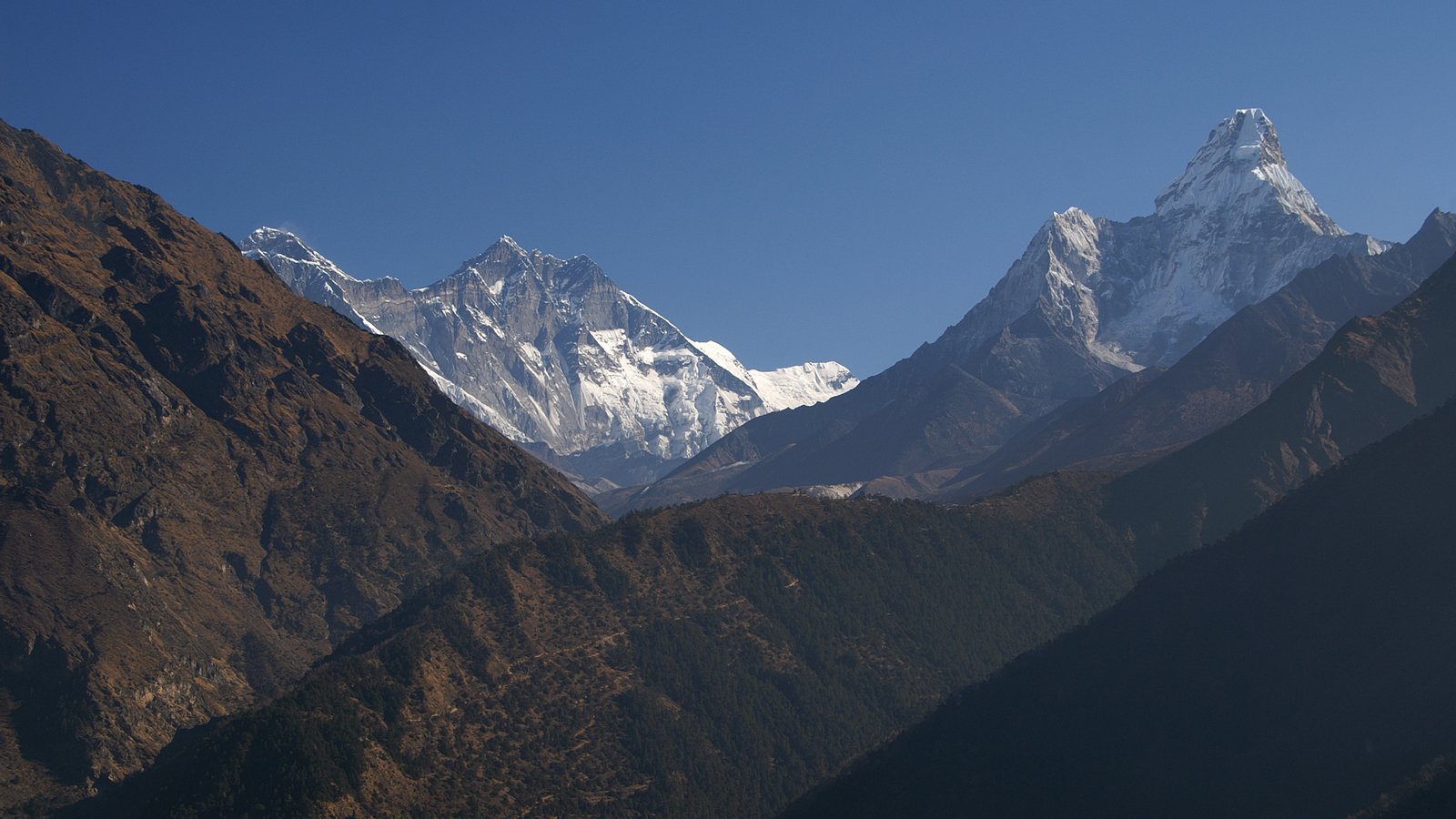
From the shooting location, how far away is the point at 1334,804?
649ft

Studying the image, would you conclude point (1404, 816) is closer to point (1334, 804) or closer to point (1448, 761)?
point (1448, 761)

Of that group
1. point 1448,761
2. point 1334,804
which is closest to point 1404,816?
point 1448,761

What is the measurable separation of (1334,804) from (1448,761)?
23.7m

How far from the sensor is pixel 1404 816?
168 metres

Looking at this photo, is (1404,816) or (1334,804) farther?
(1334,804)

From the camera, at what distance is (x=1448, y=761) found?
177 metres

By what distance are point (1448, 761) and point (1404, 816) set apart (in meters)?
12.5

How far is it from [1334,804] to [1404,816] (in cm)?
3012

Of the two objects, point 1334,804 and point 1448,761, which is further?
point 1334,804
